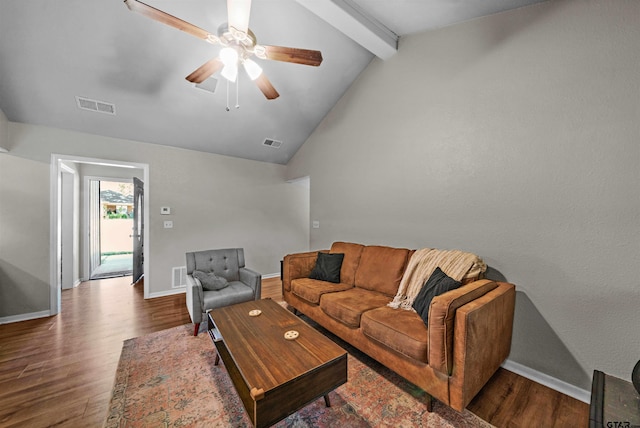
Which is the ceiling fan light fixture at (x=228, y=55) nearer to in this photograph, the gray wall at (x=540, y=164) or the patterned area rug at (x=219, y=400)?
the gray wall at (x=540, y=164)

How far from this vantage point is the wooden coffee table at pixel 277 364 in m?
1.25

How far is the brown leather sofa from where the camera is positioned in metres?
1.49

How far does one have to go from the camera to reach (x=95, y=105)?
2.99 meters

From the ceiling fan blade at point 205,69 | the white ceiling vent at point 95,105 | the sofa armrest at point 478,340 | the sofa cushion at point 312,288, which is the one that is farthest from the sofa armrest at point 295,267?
the white ceiling vent at point 95,105

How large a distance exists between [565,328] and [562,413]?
1.87 feet

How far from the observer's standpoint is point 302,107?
381cm

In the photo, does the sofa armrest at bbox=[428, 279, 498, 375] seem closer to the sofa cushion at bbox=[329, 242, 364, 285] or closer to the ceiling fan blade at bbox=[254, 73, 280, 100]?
the sofa cushion at bbox=[329, 242, 364, 285]

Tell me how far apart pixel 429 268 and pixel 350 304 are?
82 cm

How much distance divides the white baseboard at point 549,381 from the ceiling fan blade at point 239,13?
338 centimetres

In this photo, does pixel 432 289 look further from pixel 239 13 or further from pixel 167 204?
pixel 167 204

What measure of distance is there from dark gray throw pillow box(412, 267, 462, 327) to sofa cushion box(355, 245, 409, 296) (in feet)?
1.57

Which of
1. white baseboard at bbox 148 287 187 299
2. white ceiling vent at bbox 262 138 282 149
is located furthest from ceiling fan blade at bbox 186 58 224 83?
white baseboard at bbox 148 287 187 299

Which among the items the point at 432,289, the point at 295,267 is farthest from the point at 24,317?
the point at 432,289

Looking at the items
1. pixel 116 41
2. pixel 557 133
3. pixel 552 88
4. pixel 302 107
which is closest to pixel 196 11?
pixel 116 41
